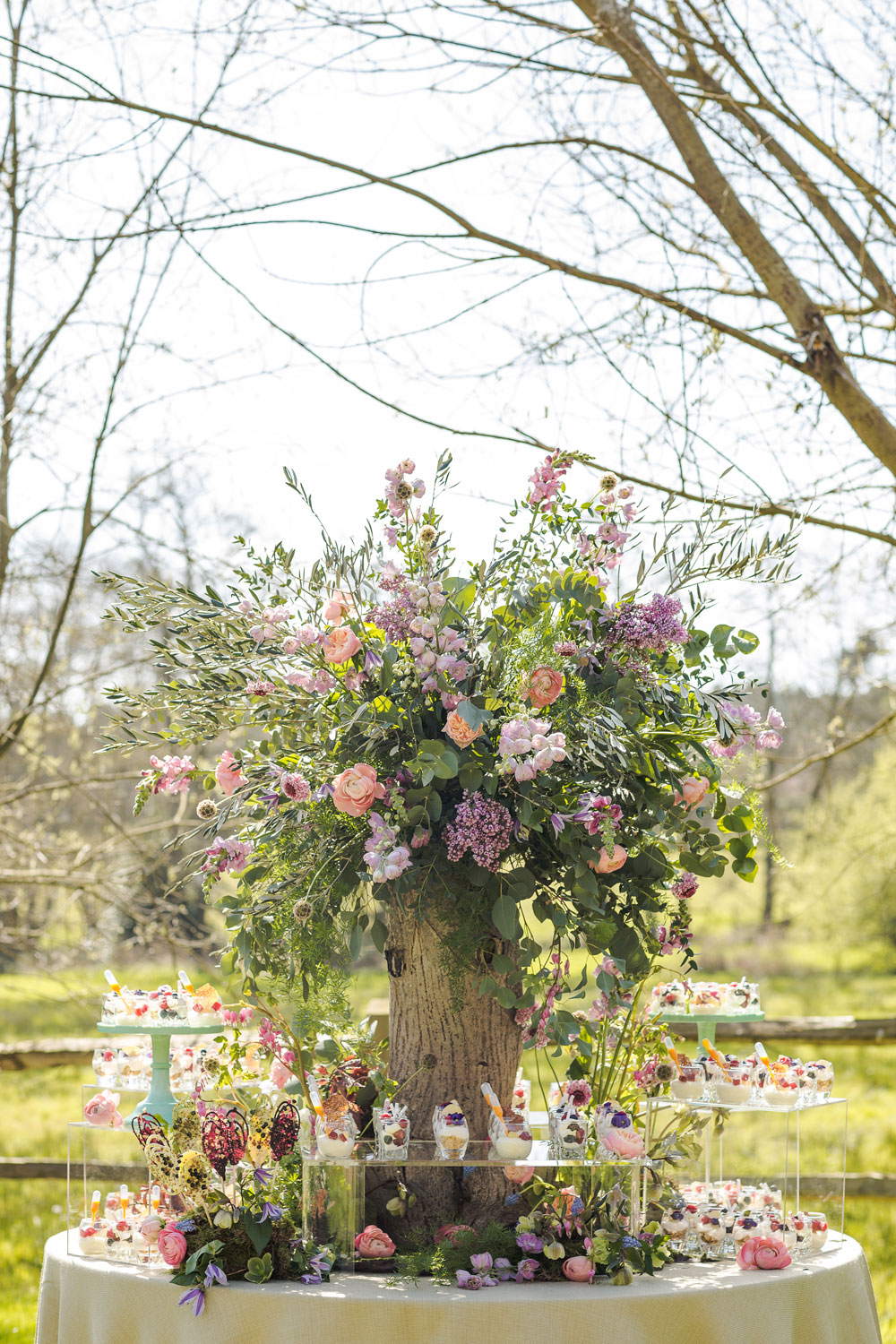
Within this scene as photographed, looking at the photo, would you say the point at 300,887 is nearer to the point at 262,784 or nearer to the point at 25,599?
the point at 262,784

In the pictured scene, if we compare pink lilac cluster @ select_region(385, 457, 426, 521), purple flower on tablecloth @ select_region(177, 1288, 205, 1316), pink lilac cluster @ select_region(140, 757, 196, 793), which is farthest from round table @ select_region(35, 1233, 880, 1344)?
pink lilac cluster @ select_region(385, 457, 426, 521)

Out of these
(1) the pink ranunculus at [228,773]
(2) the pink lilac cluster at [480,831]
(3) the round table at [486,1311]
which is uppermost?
(1) the pink ranunculus at [228,773]

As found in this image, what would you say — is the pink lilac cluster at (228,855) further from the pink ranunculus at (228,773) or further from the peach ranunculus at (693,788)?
the peach ranunculus at (693,788)

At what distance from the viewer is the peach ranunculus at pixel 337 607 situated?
2.20 metres

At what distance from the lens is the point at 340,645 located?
6.97ft

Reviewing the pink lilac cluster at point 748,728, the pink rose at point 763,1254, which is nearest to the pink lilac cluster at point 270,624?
the pink lilac cluster at point 748,728

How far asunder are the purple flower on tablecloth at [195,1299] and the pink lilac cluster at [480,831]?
81 cm

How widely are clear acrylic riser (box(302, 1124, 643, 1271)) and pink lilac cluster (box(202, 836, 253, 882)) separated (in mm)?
548

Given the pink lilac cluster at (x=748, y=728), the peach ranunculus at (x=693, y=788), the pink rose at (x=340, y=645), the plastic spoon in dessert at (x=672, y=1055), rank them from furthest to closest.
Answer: the plastic spoon in dessert at (x=672, y=1055) < the pink lilac cluster at (x=748, y=728) < the peach ranunculus at (x=693, y=788) < the pink rose at (x=340, y=645)

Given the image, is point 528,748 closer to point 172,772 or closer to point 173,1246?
point 172,772

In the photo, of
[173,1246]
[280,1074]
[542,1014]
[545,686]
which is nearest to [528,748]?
[545,686]

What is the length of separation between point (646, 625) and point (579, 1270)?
1104mm

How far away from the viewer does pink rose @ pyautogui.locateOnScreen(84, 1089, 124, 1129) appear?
245 cm

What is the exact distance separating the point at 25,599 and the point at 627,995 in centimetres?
433
